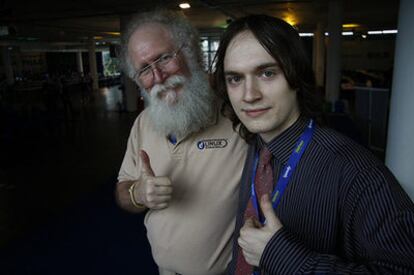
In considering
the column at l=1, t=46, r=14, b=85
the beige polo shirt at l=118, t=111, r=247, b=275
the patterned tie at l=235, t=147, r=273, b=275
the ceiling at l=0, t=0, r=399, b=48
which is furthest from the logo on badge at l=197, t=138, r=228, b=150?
the column at l=1, t=46, r=14, b=85

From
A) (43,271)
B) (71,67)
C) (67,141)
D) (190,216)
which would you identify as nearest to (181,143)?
(190,216)

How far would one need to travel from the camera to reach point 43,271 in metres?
3.29

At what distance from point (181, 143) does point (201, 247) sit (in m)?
0.49

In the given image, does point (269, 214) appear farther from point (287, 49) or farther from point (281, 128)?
point (287, 49)

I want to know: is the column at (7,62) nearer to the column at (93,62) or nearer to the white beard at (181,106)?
the column at (93,62)

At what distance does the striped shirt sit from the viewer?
79 cm

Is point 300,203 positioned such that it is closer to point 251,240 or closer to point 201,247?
point 251,240

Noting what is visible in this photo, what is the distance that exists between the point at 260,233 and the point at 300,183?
0.20 meters

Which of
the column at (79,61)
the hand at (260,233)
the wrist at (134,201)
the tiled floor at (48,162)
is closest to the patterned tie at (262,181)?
the hand at (260,233)

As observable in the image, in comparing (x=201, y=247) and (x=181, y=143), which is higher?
(x=181, y=143)

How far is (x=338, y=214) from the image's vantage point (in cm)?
92

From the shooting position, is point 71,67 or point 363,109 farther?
point 71,67

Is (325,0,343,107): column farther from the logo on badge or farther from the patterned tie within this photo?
the patterned tie

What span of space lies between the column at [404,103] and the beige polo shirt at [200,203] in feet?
6.69
